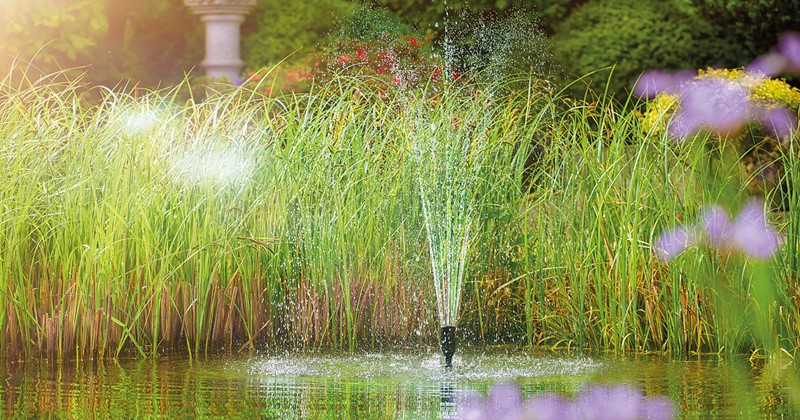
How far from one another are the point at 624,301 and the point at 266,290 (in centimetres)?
173

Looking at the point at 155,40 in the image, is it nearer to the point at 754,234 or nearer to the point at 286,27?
the point at 286,27

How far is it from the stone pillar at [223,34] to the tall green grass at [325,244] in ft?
31.3

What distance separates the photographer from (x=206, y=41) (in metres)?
16.1

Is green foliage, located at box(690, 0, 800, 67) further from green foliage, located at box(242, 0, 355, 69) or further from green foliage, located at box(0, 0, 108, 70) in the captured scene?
green foliage, located at box(0, 0, 108, 70)

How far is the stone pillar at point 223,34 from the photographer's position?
15.9m

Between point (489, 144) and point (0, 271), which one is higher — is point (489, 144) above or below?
above

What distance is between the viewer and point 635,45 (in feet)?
41.4

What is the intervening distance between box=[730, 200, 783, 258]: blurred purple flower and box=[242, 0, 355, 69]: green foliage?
9152mm

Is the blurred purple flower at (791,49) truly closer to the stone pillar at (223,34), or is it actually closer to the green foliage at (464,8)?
the green foliage at (464,8)

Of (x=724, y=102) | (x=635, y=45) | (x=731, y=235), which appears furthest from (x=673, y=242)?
(x=635, y=45)

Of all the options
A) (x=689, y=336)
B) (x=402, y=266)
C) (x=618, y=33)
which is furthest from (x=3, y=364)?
(x=618, y=33)

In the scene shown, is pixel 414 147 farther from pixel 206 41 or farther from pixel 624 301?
pixel 206 41

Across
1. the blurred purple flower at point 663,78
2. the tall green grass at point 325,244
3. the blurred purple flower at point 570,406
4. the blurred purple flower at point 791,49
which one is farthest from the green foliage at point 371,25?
the blurred purple flower at point 570,406

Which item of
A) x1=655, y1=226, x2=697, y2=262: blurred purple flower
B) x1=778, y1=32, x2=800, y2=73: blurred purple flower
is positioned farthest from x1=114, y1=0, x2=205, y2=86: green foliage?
x1=655, y1=226, x2=697, y2=262: blurred purple flower
